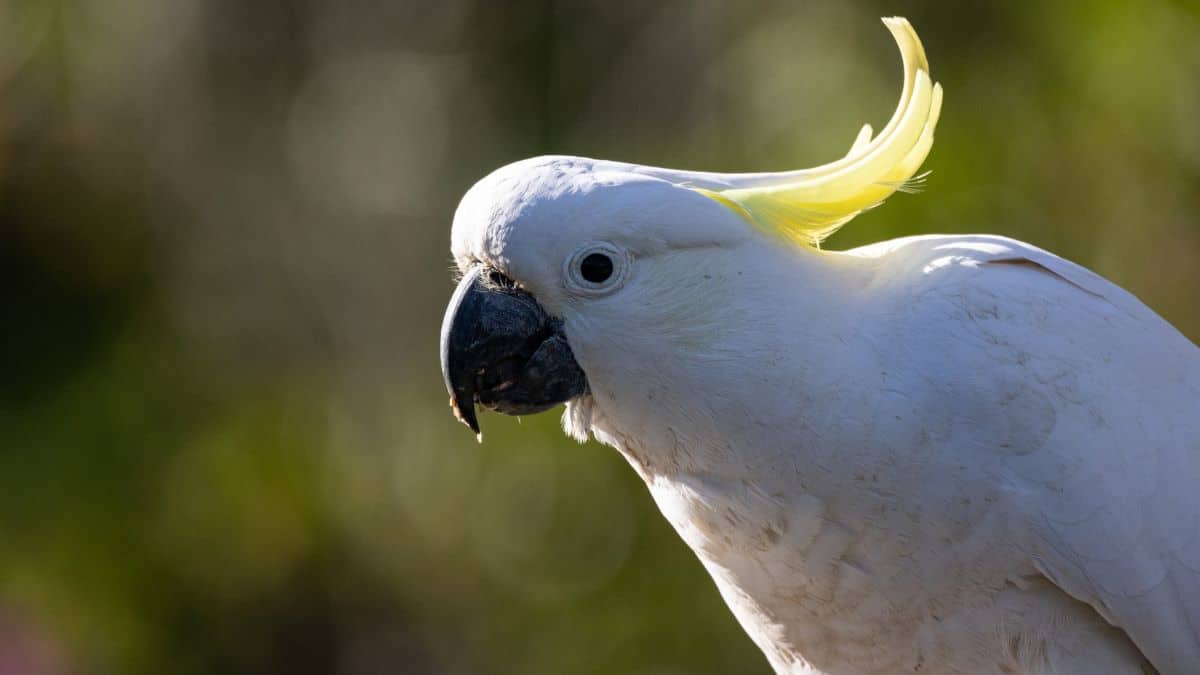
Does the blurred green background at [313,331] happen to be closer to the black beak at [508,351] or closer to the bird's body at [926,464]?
the bird's body at [926,464]

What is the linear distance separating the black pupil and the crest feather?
18 cm

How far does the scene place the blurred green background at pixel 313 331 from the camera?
14.0 ft

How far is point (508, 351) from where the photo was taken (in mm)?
1568

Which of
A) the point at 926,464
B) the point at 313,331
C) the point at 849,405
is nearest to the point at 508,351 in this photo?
the point at 849,405

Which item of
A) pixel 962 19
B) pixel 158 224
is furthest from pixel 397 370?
pixel 962 19

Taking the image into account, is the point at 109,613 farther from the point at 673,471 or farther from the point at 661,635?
the point at 673,471

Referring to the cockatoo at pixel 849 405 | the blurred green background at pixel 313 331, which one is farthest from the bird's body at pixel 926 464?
the blurred green background at pixel 313 331

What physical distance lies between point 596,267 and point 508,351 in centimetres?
17

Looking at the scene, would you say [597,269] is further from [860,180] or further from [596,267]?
[860,180]

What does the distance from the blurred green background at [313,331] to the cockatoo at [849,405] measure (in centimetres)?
230

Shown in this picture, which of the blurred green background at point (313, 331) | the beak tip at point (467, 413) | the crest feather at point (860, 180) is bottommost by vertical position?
Answer: the blurred green background at point (313, 331)

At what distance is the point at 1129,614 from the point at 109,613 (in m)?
4.24

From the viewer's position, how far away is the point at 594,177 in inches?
61.1

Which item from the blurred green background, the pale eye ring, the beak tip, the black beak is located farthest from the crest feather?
the blurred green background
